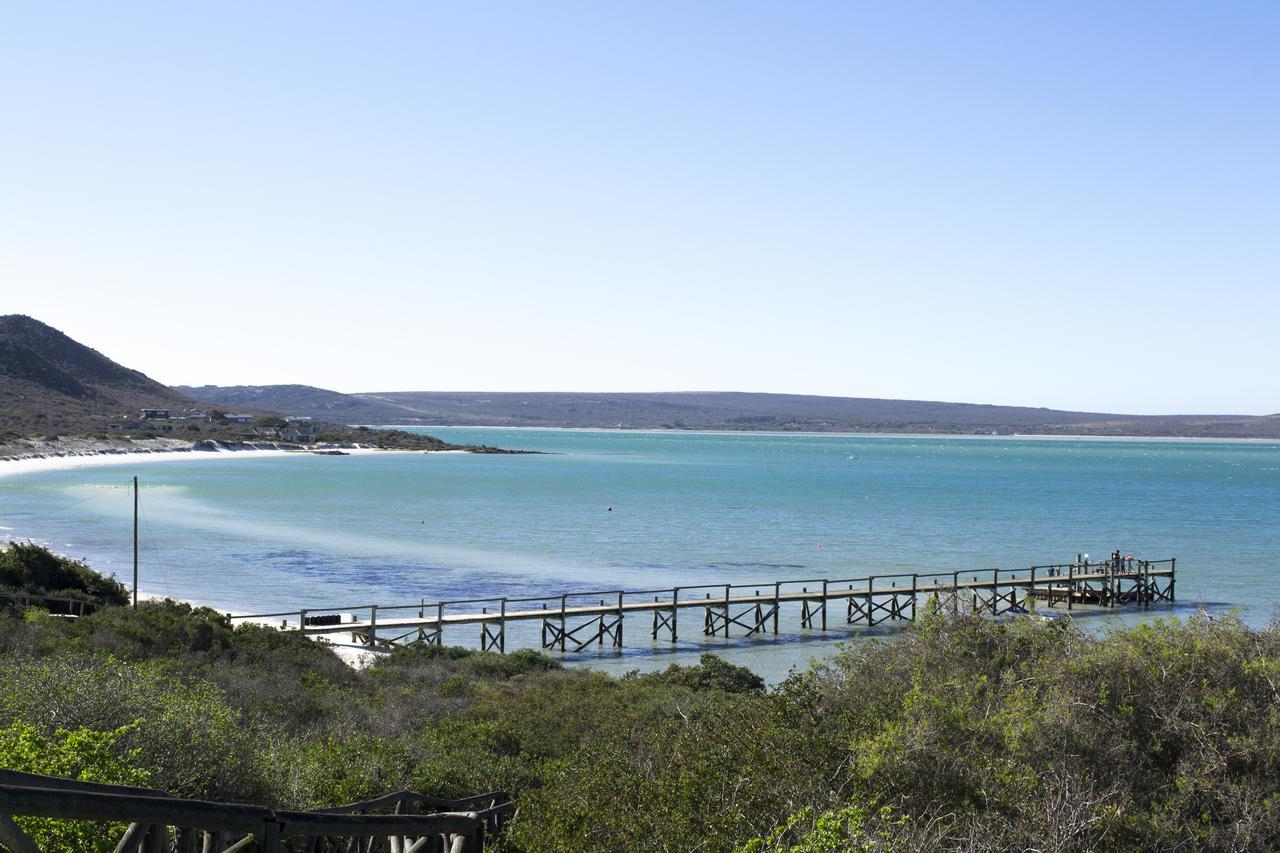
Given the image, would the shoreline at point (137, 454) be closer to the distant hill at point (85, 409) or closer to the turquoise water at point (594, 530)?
the distant hill at point (85, 409)

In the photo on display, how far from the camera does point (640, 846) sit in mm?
8180

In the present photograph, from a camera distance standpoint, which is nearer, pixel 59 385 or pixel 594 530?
pixel 594 530

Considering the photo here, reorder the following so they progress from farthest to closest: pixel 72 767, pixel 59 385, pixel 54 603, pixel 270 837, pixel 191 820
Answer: pixel 59 385 < pixel 54 603 < pixel 72 767 < pixel 270 837 < pixel 191 820

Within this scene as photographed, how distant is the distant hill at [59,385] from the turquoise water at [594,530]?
28.0 meters

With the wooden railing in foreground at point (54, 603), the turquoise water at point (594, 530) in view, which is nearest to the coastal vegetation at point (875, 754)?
the wooden railing in foreground at point (54, 603)

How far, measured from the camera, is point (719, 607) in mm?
35562

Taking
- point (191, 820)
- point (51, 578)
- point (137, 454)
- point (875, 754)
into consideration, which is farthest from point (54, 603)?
point (137, 454)

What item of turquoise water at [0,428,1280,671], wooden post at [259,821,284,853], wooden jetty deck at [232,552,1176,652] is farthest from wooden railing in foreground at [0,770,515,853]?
turquoise water at [0,428,1280,671]

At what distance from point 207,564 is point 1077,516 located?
57528mm

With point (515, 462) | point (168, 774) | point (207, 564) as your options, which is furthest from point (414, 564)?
point (515, 462)

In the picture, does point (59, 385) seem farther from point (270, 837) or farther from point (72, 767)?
point (270, 837)

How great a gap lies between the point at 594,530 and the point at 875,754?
52388 mm

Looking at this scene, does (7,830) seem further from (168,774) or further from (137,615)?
(137,615)

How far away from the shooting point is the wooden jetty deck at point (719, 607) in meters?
29.8
